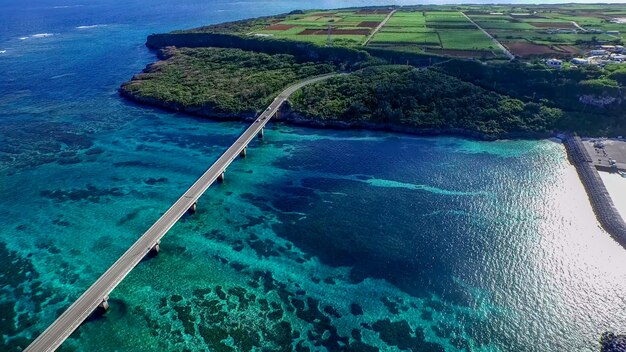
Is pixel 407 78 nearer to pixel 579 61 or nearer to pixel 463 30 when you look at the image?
pixel 579 61

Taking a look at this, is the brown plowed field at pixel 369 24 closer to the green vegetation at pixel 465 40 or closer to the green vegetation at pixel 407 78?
the green vegetation at pixel 407 78

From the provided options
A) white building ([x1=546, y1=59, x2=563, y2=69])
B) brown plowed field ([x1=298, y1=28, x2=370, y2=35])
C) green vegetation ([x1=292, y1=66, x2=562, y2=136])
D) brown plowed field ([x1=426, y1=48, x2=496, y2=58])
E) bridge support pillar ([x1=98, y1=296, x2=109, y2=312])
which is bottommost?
bridge support pillar ([x1=98, y1=296, x2=109, y2=312])

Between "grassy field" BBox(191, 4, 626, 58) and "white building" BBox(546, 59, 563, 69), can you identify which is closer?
"white building" BBox(546, 59, 563, 69)

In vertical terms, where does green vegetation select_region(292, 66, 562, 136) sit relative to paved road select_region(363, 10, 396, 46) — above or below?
below

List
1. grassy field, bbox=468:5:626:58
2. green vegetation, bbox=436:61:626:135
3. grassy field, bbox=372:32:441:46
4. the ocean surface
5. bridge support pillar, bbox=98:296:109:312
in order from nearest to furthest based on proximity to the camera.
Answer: the ocean surface → bridge support pillar, bbox=98:296:109:312 → green vegetation, bbox=436:61:626:135 → grassy field, bbox=468:5:626:58 → grassy field, bbox=372:32:441:46

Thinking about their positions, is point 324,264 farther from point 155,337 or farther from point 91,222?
point 91,222

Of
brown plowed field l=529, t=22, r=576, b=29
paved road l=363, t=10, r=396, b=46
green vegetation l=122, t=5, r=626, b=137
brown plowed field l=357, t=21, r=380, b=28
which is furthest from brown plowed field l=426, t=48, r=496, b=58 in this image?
brown plowed field l=529, t=22, r=576, b=29

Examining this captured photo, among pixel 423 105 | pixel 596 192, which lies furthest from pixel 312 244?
pixel 423 105

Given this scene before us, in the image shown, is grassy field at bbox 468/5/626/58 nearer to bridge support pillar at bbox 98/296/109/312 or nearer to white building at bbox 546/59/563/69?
white building at bbox 546/59/563/69
